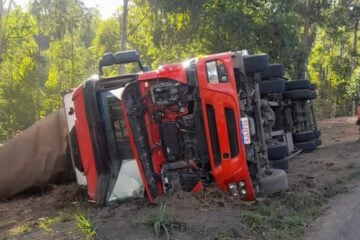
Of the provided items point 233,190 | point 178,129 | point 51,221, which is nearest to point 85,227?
point 51,221

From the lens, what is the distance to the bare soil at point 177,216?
4707 mm

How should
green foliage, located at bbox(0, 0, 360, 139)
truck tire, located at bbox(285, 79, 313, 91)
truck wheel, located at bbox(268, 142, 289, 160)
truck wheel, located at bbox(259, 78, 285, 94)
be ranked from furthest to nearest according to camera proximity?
green foliage, located at bbox(0, 0, 360, 139) → truck tire, located at bbox(285, 79, 313, 91) → truck wheel, located at bbox(259, 78, 285, 94) → truck wheel, located at bbox(268, 142, 289, 160)

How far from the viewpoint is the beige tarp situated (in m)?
8.12

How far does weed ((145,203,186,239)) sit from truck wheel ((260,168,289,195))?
61.5 inches

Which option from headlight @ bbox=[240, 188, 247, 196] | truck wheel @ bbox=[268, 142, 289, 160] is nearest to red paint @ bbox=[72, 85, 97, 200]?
headlight @ bbox=[240, 188, 247, 196]

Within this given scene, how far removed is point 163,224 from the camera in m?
4.69

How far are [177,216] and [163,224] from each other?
31 centimetres

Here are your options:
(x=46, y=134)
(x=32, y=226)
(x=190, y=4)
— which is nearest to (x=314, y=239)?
(x=32, y=226)

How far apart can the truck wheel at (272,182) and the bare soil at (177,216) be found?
11cm

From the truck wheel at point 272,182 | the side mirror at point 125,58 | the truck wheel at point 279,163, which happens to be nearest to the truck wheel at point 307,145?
the truck wheel at point 279,163

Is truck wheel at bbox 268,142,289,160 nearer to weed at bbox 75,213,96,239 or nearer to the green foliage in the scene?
weed at bbox 75,213,96,239

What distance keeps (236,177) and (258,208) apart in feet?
1.35

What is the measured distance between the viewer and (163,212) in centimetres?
490

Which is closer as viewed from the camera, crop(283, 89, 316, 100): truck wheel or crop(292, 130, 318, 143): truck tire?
crop(283, 89, 316, 100): truck wheel
